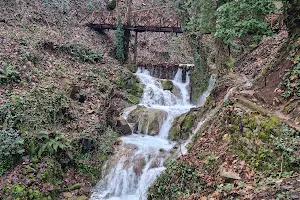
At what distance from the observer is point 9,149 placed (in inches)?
345

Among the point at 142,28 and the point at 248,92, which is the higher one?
the point at 142,28

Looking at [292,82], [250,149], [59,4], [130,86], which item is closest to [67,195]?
[250,149]

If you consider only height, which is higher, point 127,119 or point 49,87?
point 49,87

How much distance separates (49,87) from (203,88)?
8887mm

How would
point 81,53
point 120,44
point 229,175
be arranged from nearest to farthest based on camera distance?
1. point 229,175
2. point 81,53
3. point 120,44

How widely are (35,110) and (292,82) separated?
Answer: 28.0ft

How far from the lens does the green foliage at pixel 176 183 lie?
7219 mm

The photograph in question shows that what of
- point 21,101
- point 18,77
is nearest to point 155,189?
point 21,101

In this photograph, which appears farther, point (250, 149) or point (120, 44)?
point (120, 44)

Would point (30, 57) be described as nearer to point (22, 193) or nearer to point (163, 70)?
point (22, 193)

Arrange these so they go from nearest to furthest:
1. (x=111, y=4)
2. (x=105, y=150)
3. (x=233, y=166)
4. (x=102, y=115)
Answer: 1. (x=233, y=166)
2. (x=105, y=150)
3. (x=102, y=115)
4. (x=111, y=4)

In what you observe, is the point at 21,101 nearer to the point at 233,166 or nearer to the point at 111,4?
the point at 233,166

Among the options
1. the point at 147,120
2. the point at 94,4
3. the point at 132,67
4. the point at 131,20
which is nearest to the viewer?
the point at 147,120

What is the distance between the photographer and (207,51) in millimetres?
17656
